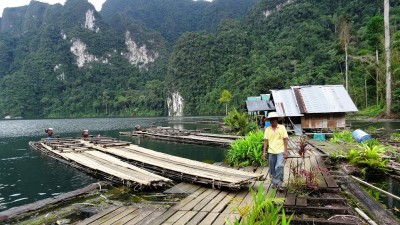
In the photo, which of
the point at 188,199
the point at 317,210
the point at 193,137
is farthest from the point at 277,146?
the point at 193,137

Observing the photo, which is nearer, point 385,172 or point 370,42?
point 385,172

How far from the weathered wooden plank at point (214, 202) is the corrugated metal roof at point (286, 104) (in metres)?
15.3

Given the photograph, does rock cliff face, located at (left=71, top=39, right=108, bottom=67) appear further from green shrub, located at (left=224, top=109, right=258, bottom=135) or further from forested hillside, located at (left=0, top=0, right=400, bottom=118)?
green shrub, located at (left=224, top=109, right=258, bottom=135)

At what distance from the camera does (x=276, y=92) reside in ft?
76.7

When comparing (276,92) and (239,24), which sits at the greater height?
(239,24)

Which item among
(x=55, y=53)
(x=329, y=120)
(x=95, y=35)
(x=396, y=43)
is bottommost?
(x=329, y=120)

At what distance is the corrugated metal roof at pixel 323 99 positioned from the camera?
69.2ft

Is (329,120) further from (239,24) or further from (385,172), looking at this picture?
(239,24)

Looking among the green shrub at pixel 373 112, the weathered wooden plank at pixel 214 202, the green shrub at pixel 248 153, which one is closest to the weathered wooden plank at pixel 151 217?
the weathered wooden plank at pixel 214 202

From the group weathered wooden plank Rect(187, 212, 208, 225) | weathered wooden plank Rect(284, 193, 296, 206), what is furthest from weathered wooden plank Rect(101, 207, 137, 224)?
weathered wooden plank Rect(284, 193, 296, 206)

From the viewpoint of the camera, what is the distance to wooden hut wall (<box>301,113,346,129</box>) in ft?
71.4

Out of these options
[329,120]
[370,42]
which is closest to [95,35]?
[370,42]

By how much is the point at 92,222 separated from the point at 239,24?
125347mm

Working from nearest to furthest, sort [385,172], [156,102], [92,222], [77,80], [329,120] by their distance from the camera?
[92,222], [385,172], [329,120], [156,102], [77,80]
